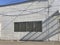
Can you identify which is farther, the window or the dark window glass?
the dark window glass

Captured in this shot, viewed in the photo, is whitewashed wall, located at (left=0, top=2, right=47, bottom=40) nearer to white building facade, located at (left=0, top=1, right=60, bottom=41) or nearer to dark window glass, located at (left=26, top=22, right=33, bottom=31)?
white building facade, located at (left=0, top=1, right=60, bottom=41)

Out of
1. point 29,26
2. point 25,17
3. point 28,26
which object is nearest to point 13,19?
point 25,17

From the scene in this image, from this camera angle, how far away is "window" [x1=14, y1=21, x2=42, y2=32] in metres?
23.8

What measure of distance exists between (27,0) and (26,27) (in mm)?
Result: 3415

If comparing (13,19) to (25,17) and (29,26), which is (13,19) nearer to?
(25,17)

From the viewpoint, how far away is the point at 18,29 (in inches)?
965

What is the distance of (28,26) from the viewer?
24188 mm

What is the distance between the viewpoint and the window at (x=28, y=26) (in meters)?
23.8

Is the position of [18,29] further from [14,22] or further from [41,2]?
[41,2]

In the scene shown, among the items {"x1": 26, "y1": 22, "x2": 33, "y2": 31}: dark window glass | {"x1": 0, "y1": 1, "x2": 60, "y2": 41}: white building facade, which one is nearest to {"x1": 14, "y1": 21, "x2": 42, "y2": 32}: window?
{"x1": 26, "y1": 22, "x2": 33, "y2": 31}: dark window glass

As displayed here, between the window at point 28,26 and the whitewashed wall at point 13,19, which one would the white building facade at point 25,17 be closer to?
the whitewashed wall at point 13,19

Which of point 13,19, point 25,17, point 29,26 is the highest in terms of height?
point 25,17

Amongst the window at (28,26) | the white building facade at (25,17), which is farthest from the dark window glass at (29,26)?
the white building facade at (25,17)

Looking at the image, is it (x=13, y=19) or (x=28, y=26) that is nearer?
(x=28, y=26)
